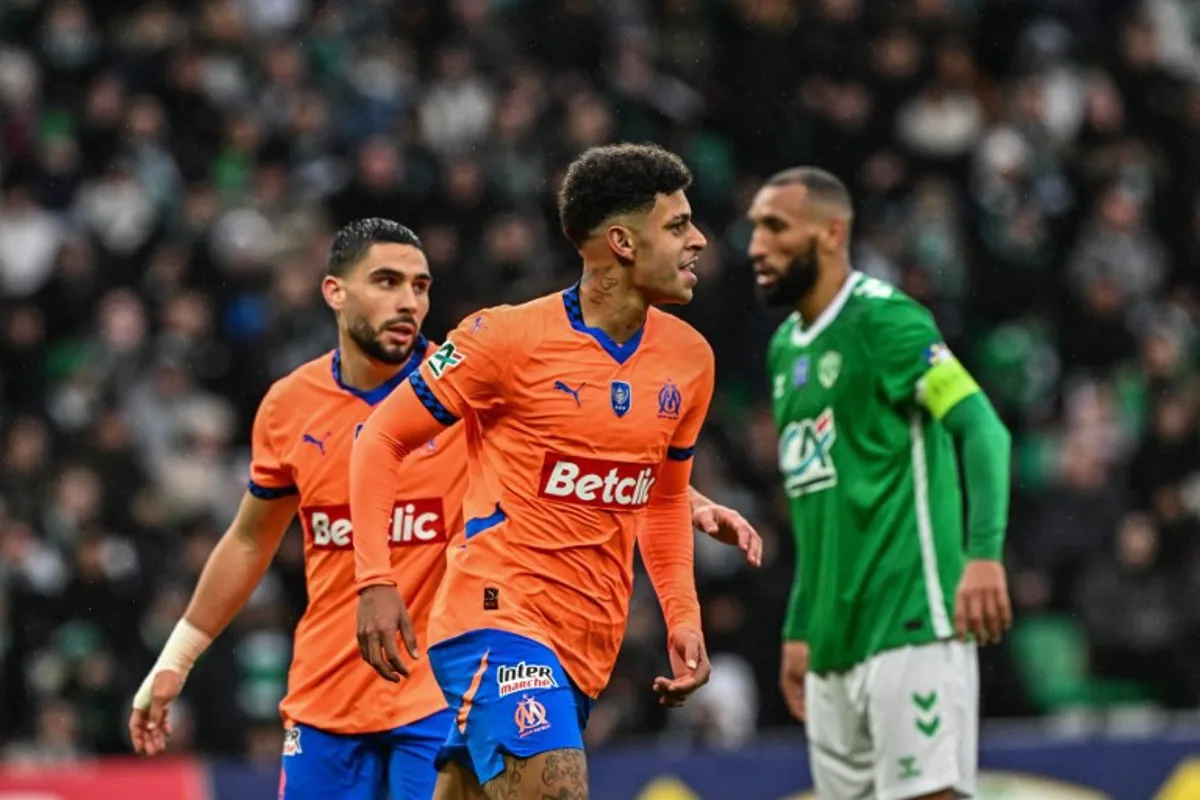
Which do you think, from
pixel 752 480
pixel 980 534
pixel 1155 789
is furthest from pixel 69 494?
pixel 980 534

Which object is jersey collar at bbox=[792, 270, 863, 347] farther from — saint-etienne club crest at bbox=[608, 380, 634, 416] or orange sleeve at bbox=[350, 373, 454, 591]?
orange sleeve at bbox=[350, 373, 454, 591]

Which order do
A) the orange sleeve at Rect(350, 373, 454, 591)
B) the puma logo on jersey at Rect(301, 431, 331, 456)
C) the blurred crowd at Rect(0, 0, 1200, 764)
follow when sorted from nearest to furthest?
the orange sleeve at Rect(350, 373, 454, 591), the puma logo on jersey at Rect(301, 431, 331, 456), the blurred crowd at Rect(0, 0, 1200, 764)

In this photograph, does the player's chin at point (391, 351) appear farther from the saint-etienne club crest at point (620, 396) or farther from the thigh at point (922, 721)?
the thigh at point (922, 721)

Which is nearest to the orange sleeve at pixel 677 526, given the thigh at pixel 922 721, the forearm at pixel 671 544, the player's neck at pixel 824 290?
the forearm at pixel 671 544

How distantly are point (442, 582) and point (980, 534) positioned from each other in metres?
1.98

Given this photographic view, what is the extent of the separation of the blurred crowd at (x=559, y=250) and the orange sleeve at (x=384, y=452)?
7.53 meters

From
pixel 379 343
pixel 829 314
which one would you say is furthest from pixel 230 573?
pixel 829 314

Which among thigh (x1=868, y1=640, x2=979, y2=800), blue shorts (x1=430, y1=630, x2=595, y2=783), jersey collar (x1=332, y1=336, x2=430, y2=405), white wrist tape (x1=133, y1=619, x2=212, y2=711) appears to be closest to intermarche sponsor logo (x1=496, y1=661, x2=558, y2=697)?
blue shorts (x1=430, y1=630, x2=595, y2=783)

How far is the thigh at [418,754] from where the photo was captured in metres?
7.43

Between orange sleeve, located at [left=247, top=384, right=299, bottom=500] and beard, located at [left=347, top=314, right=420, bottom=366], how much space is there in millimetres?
367

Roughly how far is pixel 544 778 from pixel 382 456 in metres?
1.11

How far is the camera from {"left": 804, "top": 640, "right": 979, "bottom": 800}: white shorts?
8141mm

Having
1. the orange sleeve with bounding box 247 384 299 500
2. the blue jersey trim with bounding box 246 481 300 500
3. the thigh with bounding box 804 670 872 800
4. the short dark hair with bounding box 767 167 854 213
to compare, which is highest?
the short dark hair with bounding box 767 167 854 213

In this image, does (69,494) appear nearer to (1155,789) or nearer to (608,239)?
(1155,789)
